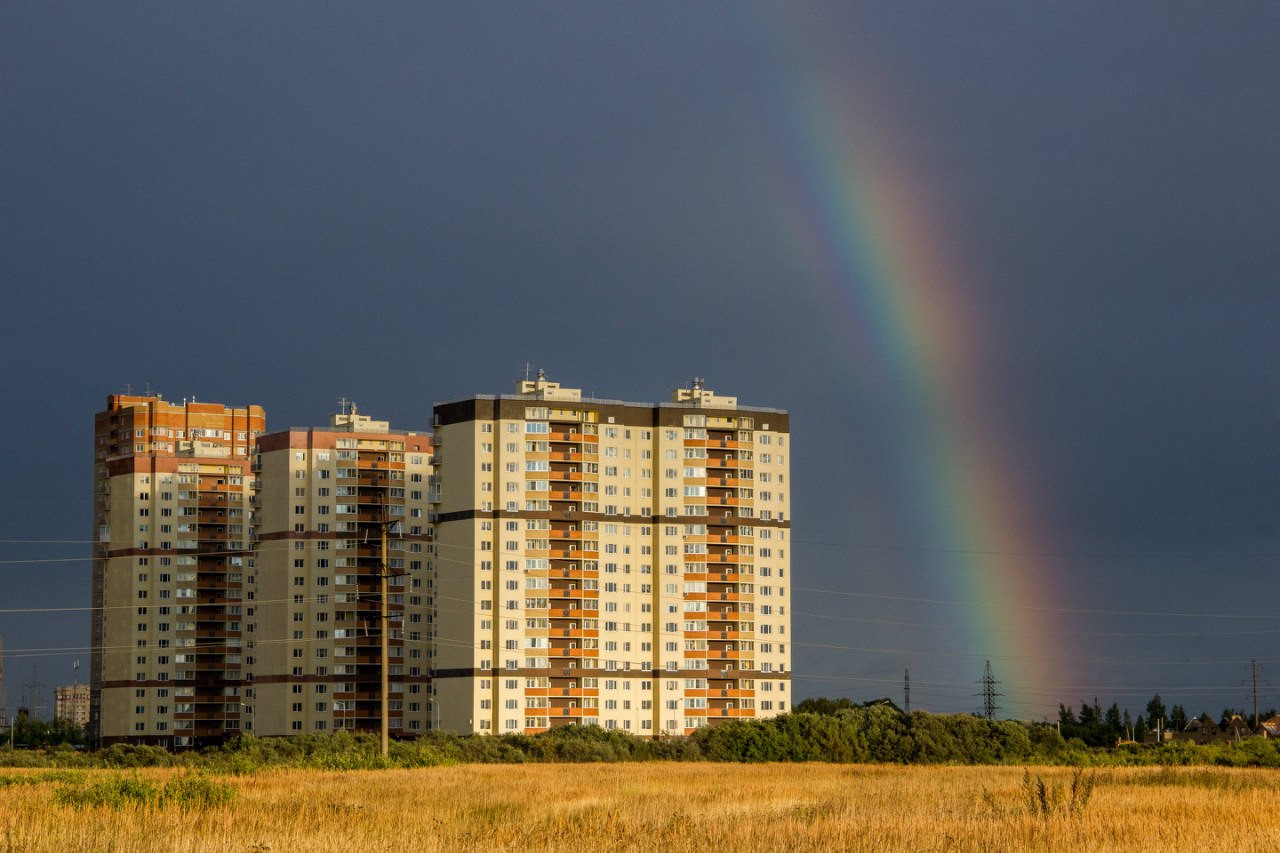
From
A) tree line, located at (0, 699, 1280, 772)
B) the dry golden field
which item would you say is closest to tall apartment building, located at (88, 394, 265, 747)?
tree line, located at (0, 699, 1280, 772)

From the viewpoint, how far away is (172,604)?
187750 mm

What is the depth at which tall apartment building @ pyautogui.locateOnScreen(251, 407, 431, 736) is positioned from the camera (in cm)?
16150

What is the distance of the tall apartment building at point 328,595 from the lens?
530ft

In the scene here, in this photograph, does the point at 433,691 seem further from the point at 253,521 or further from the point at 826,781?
the point at 826,781

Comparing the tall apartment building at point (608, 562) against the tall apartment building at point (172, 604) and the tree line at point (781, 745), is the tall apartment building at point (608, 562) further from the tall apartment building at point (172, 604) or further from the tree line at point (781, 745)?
the tall apartment building at point (172, 604)

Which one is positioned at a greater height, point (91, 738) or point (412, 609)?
point (412, 609)

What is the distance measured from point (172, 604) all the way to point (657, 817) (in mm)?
160358

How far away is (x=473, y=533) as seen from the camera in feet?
472

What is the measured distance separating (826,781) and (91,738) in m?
144

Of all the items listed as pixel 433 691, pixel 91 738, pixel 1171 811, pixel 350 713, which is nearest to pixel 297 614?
pixel 350 713

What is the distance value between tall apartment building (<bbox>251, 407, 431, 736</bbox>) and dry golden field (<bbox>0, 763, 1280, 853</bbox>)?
104677 mm

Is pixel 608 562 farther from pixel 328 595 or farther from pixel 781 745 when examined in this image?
pixel 781 745

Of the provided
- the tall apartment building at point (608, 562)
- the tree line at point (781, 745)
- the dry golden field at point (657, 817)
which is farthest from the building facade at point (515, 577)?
the dry golden field at point (657, 817)

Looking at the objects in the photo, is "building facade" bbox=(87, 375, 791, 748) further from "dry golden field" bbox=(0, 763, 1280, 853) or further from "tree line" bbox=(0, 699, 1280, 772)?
"dry golden field" bbox=(0, 763, 1280, 853)
